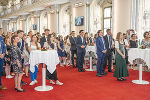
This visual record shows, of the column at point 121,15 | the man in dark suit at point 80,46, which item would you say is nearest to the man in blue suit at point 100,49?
the man in dark suit at point 80,46

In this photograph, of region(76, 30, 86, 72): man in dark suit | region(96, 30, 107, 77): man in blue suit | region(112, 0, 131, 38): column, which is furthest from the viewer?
region(112, 0, 131, 38): column

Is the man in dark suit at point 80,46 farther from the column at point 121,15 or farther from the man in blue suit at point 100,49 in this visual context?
the column at point 121,15

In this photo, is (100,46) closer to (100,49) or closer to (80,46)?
(100,49)

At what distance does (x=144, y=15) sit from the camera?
8664mm

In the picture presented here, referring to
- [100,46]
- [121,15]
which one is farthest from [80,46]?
[121,15]

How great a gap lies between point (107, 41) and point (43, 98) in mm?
3451

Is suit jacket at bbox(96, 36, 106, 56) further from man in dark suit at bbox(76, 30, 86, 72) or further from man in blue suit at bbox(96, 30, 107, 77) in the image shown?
man in dark suit at bbox(76, 30, 86, 72)

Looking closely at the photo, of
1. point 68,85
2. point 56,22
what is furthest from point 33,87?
point 56,22

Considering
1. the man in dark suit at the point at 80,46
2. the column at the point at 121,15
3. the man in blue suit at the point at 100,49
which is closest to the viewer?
the man in blue suit at the point at 100,49

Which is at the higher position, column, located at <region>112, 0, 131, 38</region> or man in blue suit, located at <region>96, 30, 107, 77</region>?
column, located at <region>112, 0, 131, 38</region>

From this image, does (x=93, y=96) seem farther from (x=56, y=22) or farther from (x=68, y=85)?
(x=56, y=22)

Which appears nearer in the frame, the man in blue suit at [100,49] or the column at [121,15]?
the man in blue suit at [100,49]

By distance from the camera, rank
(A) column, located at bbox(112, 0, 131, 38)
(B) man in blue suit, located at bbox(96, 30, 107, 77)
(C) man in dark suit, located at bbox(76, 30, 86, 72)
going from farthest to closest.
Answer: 1. (A) column, located at bbox(112, 0, 131, 38)
2. (C) man in dark suit, located at bbox(76, 30, 86, 72)
3. (B) man in blue suit, located at bbox(96, 30, 107, 77)

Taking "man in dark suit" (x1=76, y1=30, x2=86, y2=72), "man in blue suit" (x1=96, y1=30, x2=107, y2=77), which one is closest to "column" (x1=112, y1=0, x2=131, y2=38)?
"man in dark suit" (x1=76, y1=30, x2=86, y2=72)
